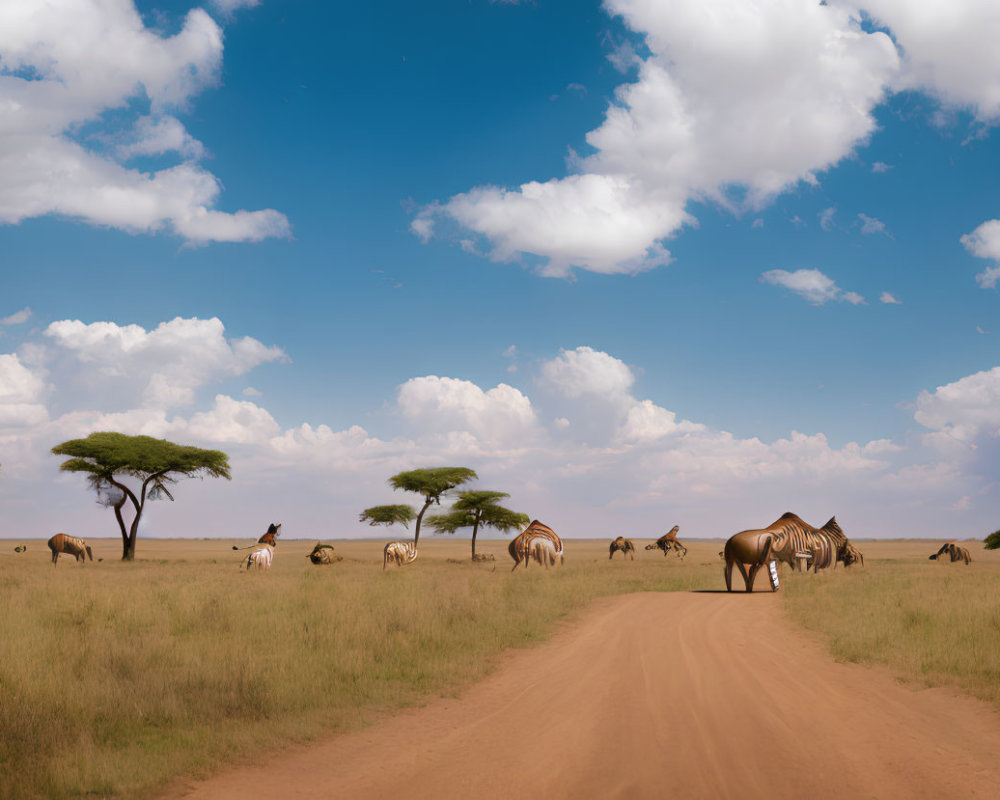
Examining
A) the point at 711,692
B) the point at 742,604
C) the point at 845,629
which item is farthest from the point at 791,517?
the point at 711,692

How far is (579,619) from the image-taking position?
58.0ft

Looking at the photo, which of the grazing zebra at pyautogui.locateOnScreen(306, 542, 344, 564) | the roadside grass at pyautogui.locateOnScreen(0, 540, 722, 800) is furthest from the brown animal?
the grazing zebra at pyautogui.locateOnScreen(306, 542, 344, 564)

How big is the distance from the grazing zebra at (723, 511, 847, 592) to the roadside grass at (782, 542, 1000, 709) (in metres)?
1.44

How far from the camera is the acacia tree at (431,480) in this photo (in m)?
64.0

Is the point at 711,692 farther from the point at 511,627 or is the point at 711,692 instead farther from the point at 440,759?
the point at 511,627

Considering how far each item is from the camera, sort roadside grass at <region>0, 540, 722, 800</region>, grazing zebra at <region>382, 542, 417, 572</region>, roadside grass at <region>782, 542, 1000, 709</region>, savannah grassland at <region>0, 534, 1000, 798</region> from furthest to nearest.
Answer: grazing zebra at <region>382, 542, 417, 572</region>
roadside grass at <region>782, 542, 1000, 709</region>
savannah grassland at <region>0, 534, 1000, 798</region>
roadside grass at <region>0, 540, 722, 800</region>

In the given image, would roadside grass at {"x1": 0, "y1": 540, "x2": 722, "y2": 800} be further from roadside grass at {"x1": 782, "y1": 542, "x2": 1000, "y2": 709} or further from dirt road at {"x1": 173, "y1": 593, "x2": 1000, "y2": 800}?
Result: roadside grass at {"x1": 782, "y1": 542, "x2": 1000, "y2": 709}

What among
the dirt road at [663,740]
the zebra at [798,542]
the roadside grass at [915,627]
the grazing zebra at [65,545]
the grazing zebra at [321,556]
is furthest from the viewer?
the grazing zebra at [321,556]

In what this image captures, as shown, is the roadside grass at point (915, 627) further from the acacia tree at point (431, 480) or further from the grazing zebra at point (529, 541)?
the acacia tree at point (431, 480)

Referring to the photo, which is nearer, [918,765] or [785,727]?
[918,765]

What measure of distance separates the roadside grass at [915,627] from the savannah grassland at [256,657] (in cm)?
6

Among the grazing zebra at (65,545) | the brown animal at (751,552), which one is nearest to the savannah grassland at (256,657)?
the brown animal at (751,552)

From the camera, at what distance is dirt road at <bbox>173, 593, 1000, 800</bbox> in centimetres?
678

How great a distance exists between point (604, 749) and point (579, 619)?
10.2 m
